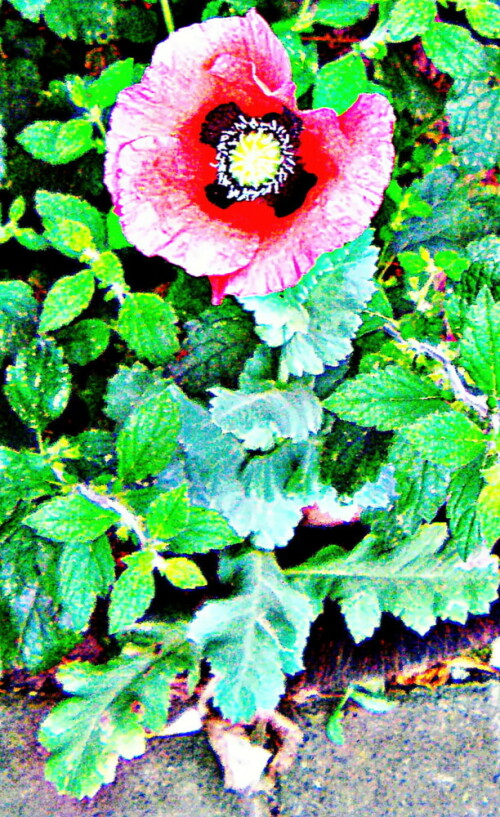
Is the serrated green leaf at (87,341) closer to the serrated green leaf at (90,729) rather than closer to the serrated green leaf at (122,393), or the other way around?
the serrated green leaf at (122,393)

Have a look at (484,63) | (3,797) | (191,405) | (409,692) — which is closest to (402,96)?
(484,63)

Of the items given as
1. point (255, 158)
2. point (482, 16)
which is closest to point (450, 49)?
point (482, 16)

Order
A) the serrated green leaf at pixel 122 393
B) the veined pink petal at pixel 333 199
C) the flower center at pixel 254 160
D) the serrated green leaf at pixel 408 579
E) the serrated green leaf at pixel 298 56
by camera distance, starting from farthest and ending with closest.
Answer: the serrated green leaf at pixel 408 579 → the serrated green leaf at pixel 122 393 → the serrated green leaf at pixel 298 56 → the flower center at pixel 254 160 → the veined pink petal at pixel 333 199

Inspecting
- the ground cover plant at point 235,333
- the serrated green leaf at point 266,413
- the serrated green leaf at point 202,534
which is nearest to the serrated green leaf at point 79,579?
the ground cover plant at point 235,333

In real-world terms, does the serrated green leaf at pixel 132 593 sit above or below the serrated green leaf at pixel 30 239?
below

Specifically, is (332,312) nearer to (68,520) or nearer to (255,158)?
(255,158)

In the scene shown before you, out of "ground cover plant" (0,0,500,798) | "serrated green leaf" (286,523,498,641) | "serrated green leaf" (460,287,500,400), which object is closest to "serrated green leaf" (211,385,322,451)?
"ground cover plant" (0,0,500,798)

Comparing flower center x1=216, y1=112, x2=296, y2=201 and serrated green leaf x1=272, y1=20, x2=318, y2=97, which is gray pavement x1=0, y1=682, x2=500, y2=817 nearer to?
flower center x1=216, y1=112, x2=296, y2=201
